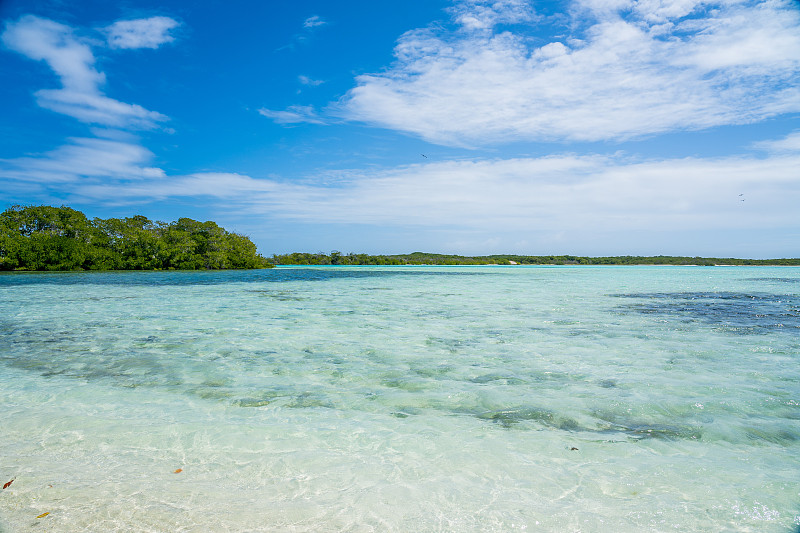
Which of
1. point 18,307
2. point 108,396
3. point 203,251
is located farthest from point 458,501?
point 203,251

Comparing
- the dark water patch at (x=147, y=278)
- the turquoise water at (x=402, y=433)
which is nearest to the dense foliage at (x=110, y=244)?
the dark water patch at (x=147, y=278)

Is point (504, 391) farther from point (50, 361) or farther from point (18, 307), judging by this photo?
point (18, 307)

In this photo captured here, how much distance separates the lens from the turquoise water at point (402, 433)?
2.49m

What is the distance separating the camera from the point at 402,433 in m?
3.75

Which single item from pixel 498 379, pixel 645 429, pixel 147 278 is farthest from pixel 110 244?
pixel 645 429

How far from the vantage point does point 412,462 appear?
318 cm

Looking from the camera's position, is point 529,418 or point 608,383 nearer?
point 529,418

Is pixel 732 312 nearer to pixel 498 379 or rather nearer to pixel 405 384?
pixel 498 379

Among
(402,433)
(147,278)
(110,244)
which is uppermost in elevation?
(110,244)

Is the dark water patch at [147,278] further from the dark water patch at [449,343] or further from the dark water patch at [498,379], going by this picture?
the dark water patch at [498,379]

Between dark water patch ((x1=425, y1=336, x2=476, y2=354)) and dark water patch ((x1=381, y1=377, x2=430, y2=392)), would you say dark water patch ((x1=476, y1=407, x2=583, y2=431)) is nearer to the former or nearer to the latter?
dark water patch ((x1=381, y1=377, x2=430, y2=392))

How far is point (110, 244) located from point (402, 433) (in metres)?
61.3

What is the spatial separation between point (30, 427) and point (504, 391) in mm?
4629

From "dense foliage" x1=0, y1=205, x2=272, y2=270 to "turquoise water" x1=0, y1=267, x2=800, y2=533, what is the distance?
47.4 m
